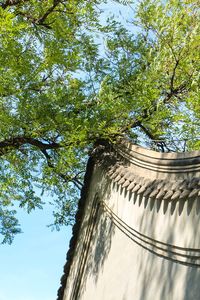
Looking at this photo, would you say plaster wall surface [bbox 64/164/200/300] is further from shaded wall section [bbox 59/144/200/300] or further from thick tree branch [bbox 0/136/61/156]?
thick tree branch [bbox 0/136/61/156]

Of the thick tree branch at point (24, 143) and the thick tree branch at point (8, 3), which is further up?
the thick tree branch at point (8, 3)

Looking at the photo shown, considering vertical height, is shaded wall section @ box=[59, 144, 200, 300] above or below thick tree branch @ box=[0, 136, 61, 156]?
below

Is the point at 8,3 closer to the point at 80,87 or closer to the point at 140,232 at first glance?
the point at 80,87

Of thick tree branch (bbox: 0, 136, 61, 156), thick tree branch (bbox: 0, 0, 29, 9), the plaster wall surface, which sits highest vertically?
thick tree branch (bbox: 0, 0, 29, 9)

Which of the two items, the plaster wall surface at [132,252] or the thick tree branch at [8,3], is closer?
the plaster wall surface at [132,252]

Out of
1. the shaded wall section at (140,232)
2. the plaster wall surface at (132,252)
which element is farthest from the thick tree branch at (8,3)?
the plaster wall surface at (132,252)

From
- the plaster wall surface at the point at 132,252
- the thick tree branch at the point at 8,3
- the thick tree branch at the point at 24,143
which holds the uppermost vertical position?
the thick tree branch at the point at 8,3

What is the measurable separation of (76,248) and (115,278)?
232 cm

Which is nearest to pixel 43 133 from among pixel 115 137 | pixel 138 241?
pixel 115 137

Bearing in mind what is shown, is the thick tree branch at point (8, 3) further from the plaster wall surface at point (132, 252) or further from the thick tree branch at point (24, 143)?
the plaster wall surface at point (132, 252)

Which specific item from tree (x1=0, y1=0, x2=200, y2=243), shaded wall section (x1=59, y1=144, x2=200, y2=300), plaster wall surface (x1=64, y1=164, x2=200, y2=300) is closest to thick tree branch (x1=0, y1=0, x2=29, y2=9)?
tree (x1=0, y1=0, x2=200, y2=243)

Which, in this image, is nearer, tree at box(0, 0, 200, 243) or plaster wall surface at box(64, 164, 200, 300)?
plaster wall surface at box(64, 164, 200, 300)

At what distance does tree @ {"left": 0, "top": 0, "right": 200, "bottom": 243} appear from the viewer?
29.4 ft

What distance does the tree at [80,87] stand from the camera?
Result: 895 centimetres
